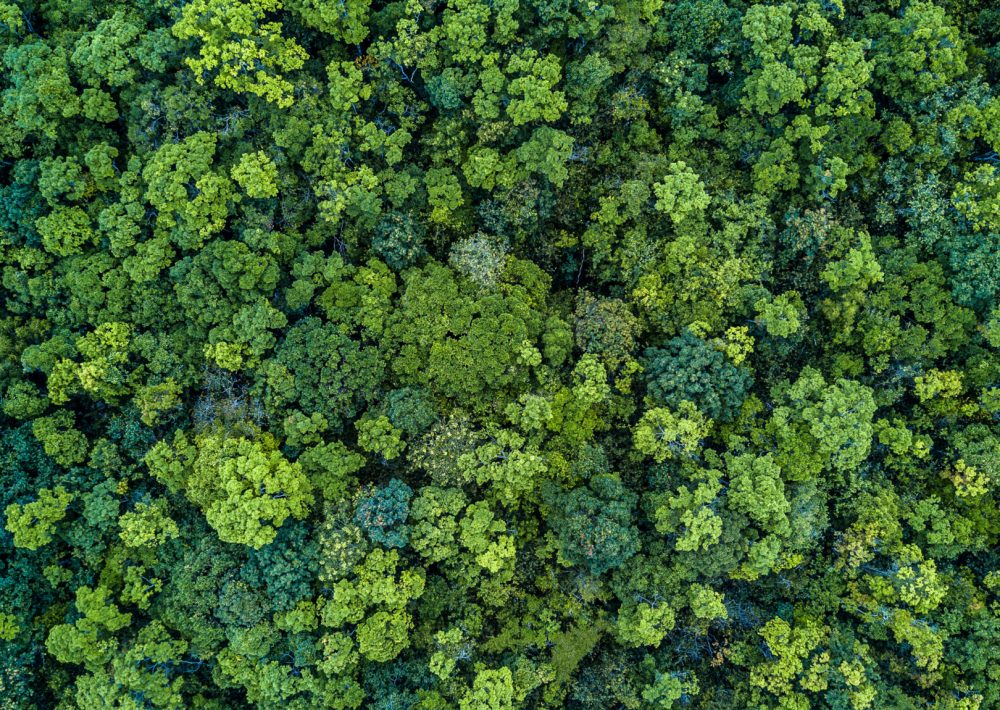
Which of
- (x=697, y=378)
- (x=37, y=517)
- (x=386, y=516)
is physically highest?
(x=697, y=378)

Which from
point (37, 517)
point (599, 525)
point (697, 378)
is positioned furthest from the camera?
point (697, 378)

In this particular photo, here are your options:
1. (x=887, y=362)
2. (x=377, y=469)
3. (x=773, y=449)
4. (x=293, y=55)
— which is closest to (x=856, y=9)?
(x=887, y=362)

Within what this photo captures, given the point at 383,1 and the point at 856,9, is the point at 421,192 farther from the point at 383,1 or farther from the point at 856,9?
the point at 856,9

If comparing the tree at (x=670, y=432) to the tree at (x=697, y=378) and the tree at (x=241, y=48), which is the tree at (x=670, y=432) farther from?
the tree at (x=241, y=48)

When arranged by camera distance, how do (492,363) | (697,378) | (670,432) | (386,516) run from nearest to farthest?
1. (386,516)
2. (670,432)
3. (697,378)
4. (492,363)

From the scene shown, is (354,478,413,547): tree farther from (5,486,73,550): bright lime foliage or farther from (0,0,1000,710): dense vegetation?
(5,486,73,550): bright lime foliage

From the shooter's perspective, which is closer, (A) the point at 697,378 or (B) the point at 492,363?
(A) the point at 697,378

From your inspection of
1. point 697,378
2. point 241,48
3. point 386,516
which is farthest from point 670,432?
point 241,48

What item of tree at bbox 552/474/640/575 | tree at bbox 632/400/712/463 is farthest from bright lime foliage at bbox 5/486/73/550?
tree at bbox 632/400/712/463

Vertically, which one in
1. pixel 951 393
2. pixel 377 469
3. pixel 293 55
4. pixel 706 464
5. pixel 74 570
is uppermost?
pixel 293 55

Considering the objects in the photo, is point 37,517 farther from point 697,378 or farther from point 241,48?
point 697,378
